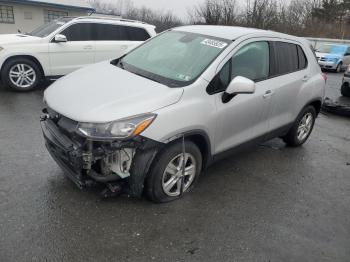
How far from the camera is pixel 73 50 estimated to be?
800cm

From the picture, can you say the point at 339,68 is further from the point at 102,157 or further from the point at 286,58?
the point at 102,157

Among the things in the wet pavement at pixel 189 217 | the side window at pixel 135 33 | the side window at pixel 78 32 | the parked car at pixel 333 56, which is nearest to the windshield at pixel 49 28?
the side window at pixel 78 32

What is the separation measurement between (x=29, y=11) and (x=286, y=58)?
2124 cm

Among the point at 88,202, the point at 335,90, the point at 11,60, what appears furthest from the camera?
the point at 335,90

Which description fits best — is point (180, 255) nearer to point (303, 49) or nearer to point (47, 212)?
point (47, 212)

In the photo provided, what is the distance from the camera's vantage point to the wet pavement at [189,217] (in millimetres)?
→ 2908

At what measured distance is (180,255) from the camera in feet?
9.48

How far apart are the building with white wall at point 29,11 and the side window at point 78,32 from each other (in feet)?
49.7

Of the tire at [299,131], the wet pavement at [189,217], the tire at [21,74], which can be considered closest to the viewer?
the wet pavement at [189,217]

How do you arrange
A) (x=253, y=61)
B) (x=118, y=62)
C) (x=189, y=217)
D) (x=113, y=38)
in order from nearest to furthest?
(x=189, y=217) → (x=253, y=61) → (x=118, y=62) → (x=113, y=38)

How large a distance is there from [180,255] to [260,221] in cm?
103

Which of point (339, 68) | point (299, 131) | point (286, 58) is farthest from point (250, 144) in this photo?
point (339, 68)

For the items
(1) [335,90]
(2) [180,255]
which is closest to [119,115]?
(2) [180,255]

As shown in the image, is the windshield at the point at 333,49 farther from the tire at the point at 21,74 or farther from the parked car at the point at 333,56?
the tire at the point at 21,74
